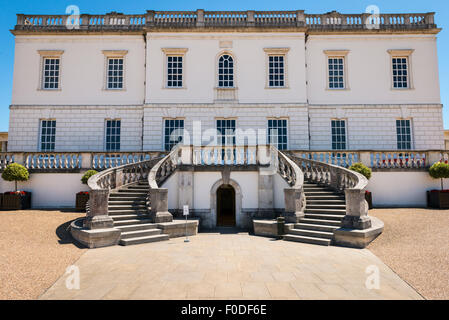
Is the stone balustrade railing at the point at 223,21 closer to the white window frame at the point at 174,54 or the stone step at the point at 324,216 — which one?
the white window frame at the point at 174,54

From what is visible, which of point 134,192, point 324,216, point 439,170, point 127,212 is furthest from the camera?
point 439,170

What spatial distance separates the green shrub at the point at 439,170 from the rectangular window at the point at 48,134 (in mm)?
23735

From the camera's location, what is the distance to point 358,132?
1903 cm

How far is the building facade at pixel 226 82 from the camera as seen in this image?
1864 centimetres

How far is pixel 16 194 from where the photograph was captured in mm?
13688

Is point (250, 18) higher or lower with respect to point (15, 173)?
higher

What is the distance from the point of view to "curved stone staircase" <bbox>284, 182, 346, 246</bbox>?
9.63 meters

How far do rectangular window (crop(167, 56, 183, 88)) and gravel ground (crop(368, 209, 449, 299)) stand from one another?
575 inches

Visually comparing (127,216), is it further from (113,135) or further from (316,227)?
(113,135)

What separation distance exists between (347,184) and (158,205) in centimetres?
810

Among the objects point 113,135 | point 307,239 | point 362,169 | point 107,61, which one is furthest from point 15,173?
point 362,169

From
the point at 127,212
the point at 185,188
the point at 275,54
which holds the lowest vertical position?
the point at 127,212

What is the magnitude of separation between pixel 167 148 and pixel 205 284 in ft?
45.3

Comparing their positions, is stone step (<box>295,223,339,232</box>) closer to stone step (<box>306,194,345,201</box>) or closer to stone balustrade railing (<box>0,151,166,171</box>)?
stone step (<box>306,194,345,201</box>)
